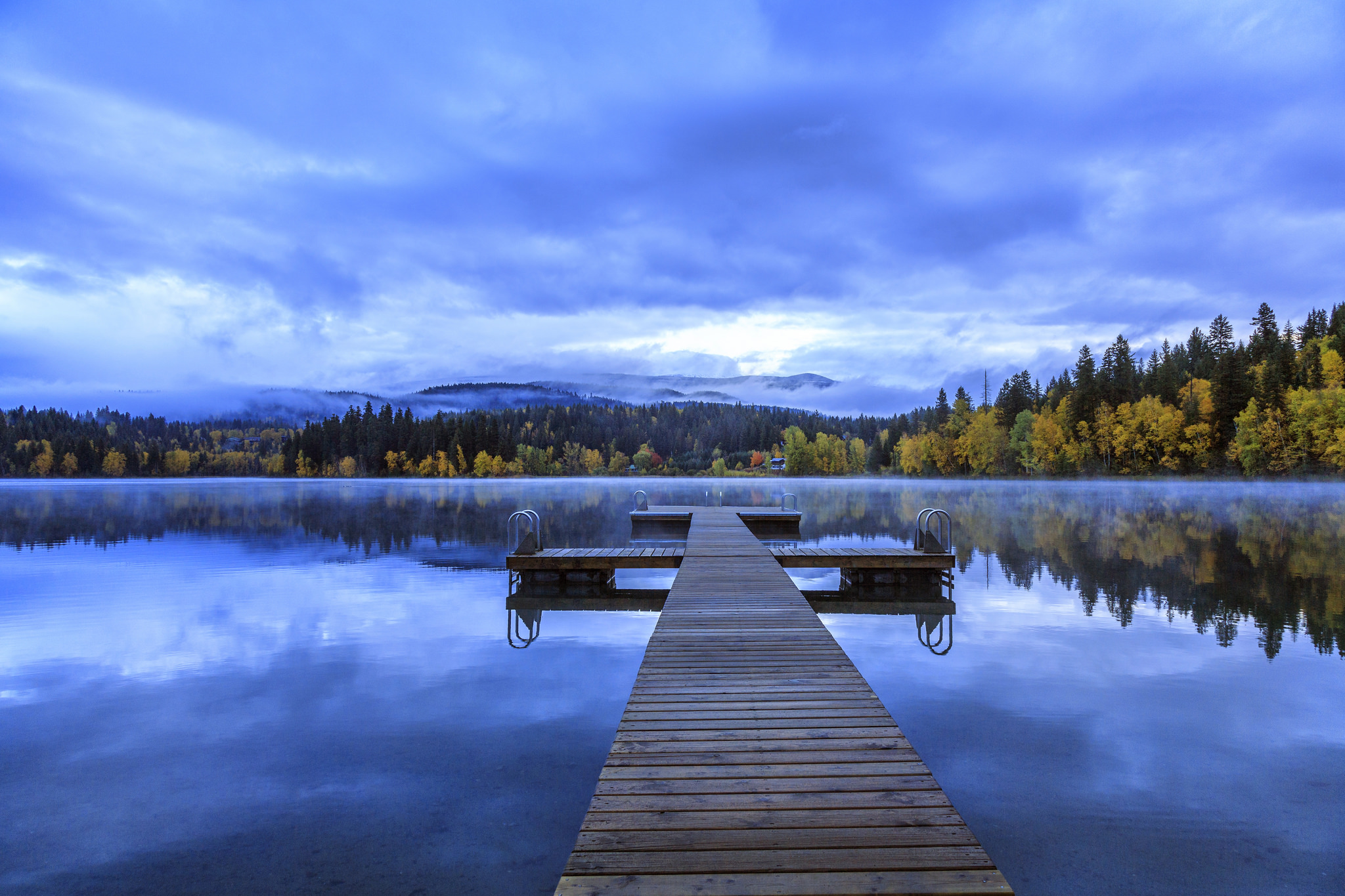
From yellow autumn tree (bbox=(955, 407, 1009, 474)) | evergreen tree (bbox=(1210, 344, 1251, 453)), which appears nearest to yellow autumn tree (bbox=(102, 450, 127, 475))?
yellow autumn tree (bbox=(955, 407, 1009, 474))

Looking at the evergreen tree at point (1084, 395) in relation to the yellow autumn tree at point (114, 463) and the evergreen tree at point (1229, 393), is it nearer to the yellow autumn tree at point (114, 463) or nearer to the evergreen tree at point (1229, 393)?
the evergreen tree at point (1229, 393)

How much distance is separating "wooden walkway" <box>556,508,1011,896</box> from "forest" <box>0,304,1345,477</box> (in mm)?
66699

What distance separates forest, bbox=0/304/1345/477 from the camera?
2315 inches

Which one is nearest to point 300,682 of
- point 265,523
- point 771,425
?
point 265,523

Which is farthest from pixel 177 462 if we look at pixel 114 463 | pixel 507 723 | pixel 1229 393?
pixel 1229 393

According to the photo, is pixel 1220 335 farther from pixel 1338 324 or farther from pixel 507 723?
pixel 507 723

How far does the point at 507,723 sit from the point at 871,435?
491 feet

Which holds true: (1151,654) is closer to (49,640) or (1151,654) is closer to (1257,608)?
(1257,608)

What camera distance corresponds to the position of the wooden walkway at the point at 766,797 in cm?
295

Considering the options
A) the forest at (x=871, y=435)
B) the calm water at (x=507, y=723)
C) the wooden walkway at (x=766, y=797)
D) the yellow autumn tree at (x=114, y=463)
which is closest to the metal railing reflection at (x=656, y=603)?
the calm water at (x=507, y=723)

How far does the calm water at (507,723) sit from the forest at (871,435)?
54698 millimetres

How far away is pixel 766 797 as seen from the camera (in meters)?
3.58

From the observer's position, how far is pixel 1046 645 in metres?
9.81

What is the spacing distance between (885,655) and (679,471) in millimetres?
130188
